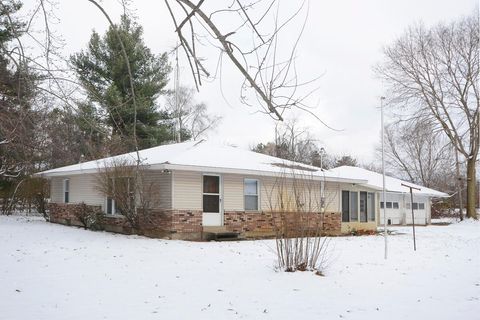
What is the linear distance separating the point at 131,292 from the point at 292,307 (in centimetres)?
255

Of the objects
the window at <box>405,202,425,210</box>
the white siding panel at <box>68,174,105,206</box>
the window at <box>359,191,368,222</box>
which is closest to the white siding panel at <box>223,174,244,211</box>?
the white siding panel at <box>68,174,105,206</box>

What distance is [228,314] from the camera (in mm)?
6742

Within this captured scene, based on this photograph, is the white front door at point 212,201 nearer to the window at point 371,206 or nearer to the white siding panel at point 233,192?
the white siding panel at point 233,192

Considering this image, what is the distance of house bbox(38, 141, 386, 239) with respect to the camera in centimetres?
1580

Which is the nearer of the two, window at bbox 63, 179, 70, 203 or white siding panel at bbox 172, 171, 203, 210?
white siding panel at bbox 172, 171, 203, 210

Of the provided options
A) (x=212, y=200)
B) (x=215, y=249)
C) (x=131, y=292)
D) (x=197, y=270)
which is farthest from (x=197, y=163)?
(x=131, y=292)

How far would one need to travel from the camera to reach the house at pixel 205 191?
51.8 feet

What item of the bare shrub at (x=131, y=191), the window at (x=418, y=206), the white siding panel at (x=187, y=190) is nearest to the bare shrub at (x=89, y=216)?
the bare shrub at (x=131, y=191)

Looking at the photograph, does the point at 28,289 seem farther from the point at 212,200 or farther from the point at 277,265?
the point at 212,200

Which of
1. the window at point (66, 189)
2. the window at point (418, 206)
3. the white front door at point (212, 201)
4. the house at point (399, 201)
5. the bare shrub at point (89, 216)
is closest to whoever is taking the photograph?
the white front door at point (212, 201)

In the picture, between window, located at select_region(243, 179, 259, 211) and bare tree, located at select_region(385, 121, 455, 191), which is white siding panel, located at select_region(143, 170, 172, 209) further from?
bare tree, located at select_region(385, 121, 455, 191)

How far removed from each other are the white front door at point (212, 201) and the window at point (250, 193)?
111cm

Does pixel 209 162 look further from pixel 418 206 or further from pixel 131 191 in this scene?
pixel 418 206

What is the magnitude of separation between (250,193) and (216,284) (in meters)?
9.22
